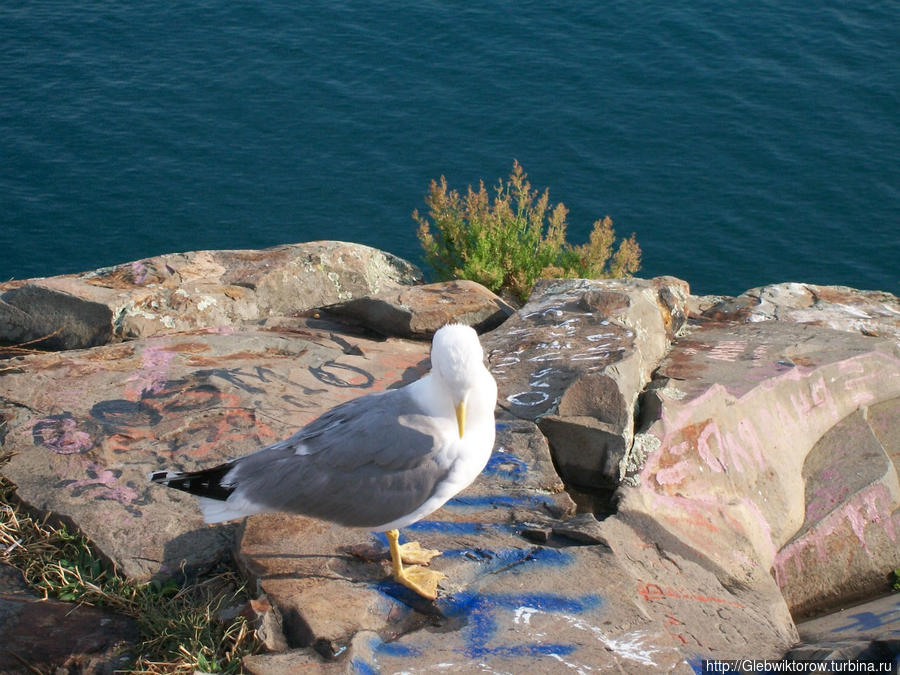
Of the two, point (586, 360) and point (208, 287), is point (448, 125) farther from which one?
point (586, 360)

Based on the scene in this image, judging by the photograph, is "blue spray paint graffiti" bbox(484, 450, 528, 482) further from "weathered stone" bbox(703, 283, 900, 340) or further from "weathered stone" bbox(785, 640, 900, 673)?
"weathered stone" bbox(703, 283, 900, 340)

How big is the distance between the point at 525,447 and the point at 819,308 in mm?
4645

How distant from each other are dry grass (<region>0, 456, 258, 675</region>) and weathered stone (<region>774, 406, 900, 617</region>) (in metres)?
3.81

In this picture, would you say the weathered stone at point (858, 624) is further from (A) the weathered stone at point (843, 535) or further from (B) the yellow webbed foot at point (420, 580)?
(B) the yellow webbed foot at point (420, 580)

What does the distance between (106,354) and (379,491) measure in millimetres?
3446

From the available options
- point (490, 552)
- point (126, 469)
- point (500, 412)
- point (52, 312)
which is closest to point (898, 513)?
point (500, 412)

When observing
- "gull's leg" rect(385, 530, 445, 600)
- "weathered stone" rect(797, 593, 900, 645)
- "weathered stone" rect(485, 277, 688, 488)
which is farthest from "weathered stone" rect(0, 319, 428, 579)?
"weathered stone" rect(797, 593, 900, 645)

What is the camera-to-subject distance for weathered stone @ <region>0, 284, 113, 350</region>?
26.7 ft

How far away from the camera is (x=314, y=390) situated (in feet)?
22.7

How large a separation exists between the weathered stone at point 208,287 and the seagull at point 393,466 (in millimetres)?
3509

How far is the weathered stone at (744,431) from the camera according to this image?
5941mm

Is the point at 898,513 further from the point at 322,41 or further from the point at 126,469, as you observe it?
the point at 322,41

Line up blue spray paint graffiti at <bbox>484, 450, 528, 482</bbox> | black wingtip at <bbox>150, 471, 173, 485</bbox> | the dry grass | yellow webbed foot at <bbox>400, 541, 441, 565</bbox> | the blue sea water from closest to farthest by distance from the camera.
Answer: the dry grass < black wingtip at <bbox>150, 471, 173, 485</bbox> < yellow webbed foot at <bbox>400, 541, 441, 565</bbox> < blue spray paint graffiti at <bbox>484, 450, 528, 482</bbox> < the blue sea water

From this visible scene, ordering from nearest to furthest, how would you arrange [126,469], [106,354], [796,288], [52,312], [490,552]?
[490,552], [126,469], [106,354], [52,312], [796,288]
